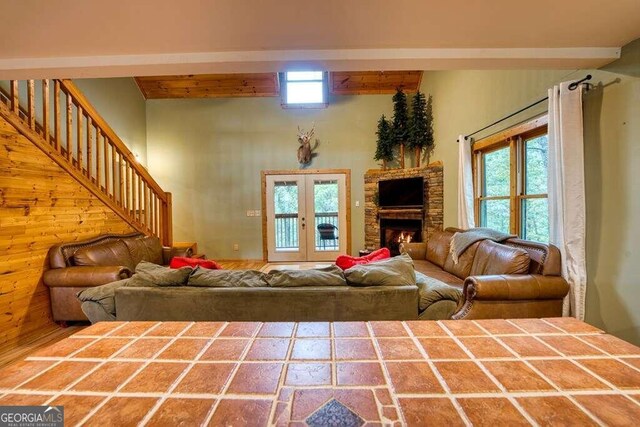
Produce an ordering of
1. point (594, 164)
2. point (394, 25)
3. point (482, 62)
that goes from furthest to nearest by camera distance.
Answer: point (594, 164) < point (482, 62) < point (394, 25)

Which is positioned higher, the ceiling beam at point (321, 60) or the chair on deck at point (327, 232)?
the ceiling beam at point (321, 60)

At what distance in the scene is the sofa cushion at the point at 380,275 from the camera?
1.79m

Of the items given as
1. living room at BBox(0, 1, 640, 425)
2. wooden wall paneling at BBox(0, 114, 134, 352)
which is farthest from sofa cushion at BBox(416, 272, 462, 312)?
wooden wall paneling at BBox(0, 114, 134, 352)

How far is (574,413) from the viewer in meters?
0.55

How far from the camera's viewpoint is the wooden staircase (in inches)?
112

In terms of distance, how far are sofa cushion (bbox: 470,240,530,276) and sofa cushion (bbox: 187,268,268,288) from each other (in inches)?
77.0

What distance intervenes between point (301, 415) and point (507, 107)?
3.80 metres

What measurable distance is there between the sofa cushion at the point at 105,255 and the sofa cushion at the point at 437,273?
3.48m

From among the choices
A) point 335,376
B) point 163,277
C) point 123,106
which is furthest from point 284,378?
point 123,106

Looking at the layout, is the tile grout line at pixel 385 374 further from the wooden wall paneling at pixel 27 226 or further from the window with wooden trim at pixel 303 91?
the window with wooden trim at pixel 303 91

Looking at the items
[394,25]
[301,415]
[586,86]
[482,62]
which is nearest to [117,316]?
[301,415]

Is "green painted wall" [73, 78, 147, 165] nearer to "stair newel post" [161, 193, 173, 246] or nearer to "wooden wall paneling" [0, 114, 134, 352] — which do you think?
"stair newel post" [161, 193, 173, 246]

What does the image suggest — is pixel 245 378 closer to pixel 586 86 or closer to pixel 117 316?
pixel 117 316

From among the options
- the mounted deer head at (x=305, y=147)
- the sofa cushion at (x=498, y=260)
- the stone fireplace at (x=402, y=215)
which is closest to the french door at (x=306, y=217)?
the mounted deer head at (x=305, y=147)
